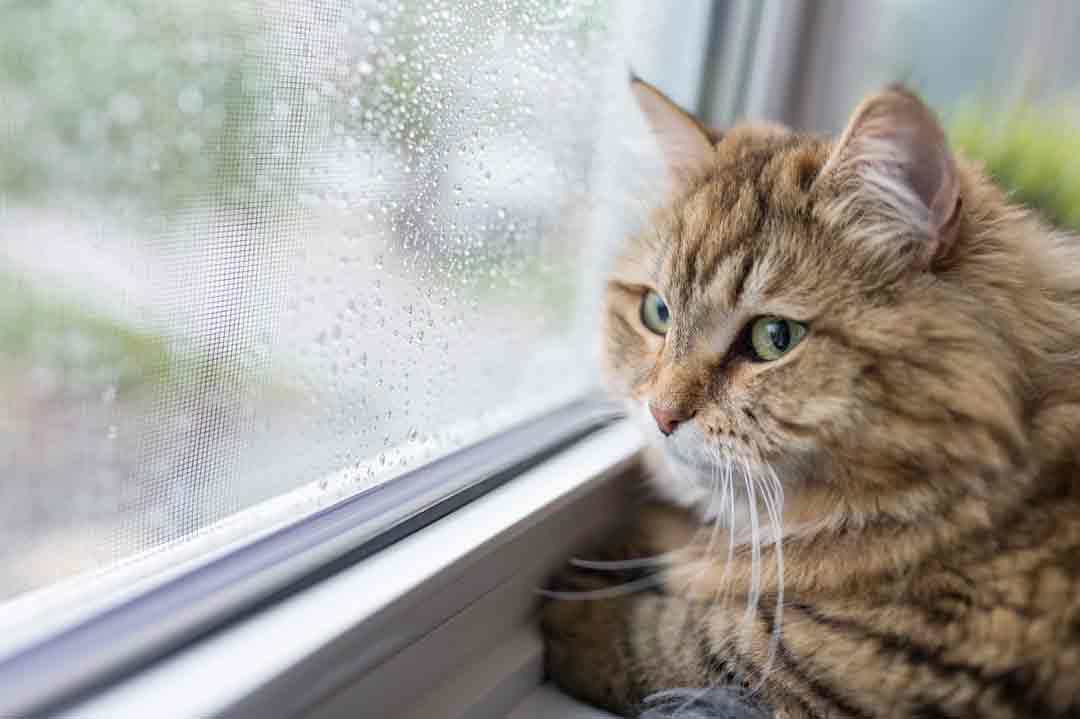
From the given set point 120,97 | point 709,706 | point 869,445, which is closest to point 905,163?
point 869,445

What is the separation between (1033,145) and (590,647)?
101 cm

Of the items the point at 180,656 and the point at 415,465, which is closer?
the point at 180,656

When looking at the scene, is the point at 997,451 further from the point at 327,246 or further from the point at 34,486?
the point at 34,486

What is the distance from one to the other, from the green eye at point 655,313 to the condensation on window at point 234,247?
0.65ft

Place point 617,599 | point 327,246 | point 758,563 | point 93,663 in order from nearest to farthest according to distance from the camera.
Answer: point 93,663, point 327,246, point 758,563, point 617,599

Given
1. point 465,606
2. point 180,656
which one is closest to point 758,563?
point 465,606

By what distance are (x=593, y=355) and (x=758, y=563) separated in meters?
0.46

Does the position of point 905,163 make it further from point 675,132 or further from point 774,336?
point 675,132

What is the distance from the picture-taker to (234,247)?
65 cm

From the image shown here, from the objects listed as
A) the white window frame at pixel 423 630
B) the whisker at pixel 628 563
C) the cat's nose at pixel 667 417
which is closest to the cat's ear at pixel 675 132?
the white window frame at pixel 423 630

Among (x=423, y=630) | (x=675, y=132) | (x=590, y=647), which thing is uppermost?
(x=675, y=132)

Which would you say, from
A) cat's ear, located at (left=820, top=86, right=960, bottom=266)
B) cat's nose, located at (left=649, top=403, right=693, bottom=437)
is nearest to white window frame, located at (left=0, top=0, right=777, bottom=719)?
cat's nose, located at (left=649, top=403, right=693, bottom=437)

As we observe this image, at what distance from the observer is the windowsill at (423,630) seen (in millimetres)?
584

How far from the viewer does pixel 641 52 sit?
4.11 ft
